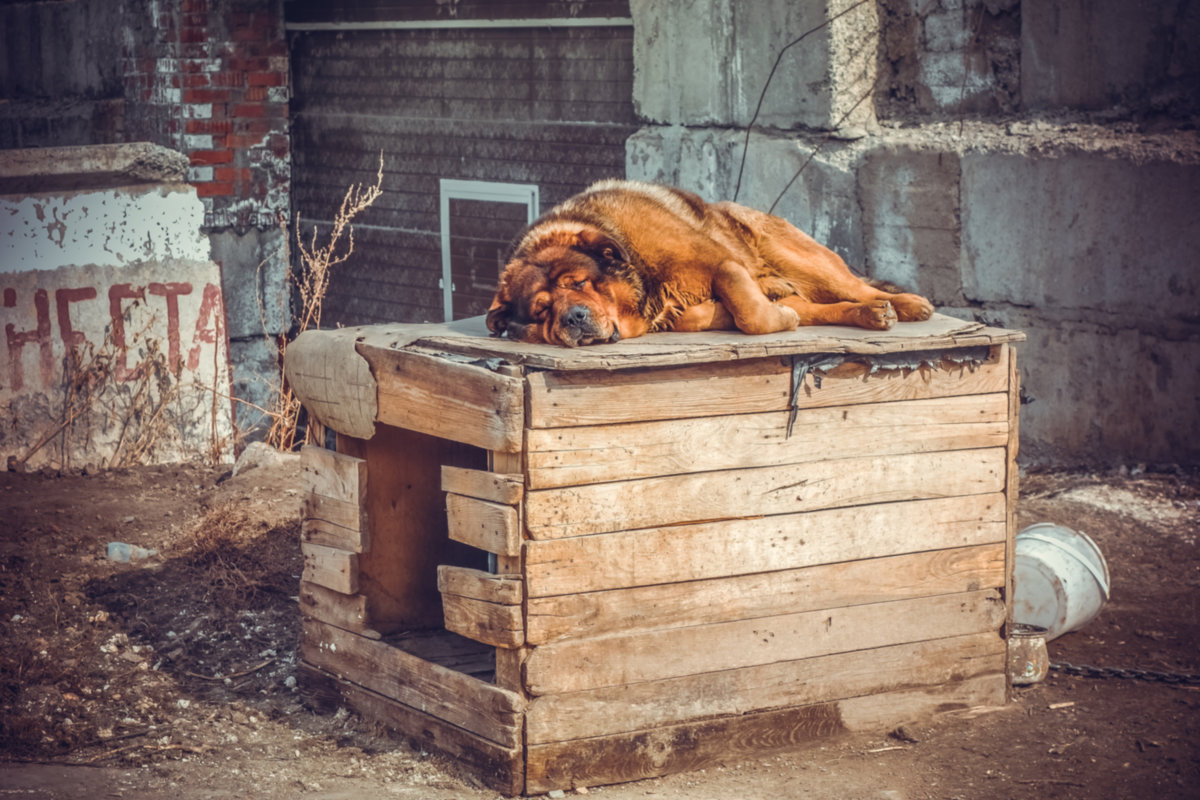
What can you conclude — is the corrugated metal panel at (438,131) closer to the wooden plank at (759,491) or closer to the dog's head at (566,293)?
the dog's head at (566,293)

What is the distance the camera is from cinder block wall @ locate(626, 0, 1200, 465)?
5.14m

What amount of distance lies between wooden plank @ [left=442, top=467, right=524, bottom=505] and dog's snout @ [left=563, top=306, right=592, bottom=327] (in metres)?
0.49

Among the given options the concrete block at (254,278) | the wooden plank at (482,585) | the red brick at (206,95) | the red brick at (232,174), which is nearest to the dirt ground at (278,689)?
the wooden plank at (482,585)

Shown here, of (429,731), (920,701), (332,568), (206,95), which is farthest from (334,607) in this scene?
(206,95)

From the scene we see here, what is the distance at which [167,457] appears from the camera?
674 centimetres

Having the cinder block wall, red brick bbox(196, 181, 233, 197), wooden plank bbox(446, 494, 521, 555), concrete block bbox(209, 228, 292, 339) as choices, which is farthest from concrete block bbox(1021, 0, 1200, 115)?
red brick bbox(196, 181, 233, 197)

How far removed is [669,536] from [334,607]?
123 cm

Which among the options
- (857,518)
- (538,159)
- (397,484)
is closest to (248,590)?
(397,484)

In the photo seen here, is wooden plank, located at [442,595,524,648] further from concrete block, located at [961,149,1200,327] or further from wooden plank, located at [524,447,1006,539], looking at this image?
concrete block, located at [961,149,1200,327]

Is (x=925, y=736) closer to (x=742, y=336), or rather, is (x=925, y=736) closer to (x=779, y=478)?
(x=779, y=478)

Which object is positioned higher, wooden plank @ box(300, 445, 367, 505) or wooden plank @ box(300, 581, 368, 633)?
wooden plank @ box(300, 445, 367, 505)

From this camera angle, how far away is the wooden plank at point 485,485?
3.32m

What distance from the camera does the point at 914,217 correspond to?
5.76 m

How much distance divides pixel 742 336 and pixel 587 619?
940mm
